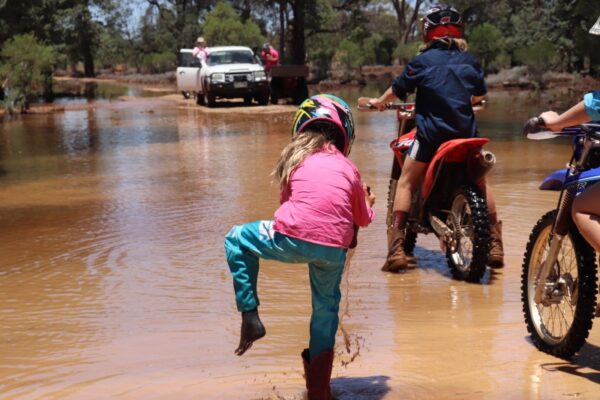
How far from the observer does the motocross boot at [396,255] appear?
282 inches

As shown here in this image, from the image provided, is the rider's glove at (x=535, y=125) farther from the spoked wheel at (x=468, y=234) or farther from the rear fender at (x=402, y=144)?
the rear fender at (x=402, y=144)

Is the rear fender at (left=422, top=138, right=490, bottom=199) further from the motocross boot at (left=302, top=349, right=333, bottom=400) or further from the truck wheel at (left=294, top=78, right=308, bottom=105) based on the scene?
the truck wheel at (left=294, top=78, right=308, bottom=105)

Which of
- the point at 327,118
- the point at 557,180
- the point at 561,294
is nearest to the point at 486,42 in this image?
the point at 557,180

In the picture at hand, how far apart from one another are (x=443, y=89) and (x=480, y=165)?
0.58 metres

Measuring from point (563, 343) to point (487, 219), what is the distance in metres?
1.92

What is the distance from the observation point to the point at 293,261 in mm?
4238

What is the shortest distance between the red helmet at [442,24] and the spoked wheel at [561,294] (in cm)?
221

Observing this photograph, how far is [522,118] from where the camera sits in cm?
2145

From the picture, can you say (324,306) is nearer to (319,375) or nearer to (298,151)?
(319,375)

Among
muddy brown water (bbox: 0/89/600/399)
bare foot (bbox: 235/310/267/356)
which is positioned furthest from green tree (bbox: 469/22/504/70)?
bare foot (bbox: 235/310/267/356)

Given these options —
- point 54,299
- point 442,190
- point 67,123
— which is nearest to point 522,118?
point 67,123

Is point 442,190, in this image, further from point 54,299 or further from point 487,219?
point 54,299

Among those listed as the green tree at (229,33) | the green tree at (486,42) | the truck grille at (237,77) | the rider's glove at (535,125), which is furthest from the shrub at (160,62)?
the rider's glove at (535,125)

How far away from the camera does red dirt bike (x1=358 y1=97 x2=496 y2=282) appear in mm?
6695
